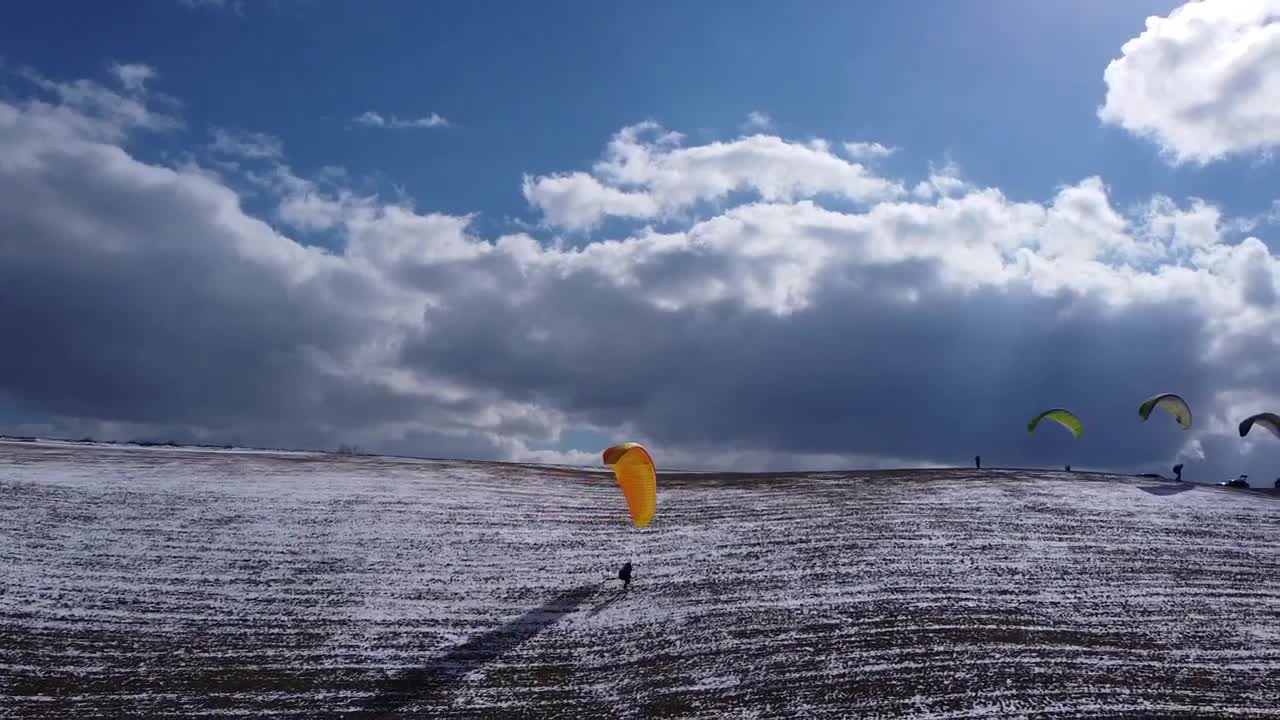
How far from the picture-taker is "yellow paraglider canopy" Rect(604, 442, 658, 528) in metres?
18.0

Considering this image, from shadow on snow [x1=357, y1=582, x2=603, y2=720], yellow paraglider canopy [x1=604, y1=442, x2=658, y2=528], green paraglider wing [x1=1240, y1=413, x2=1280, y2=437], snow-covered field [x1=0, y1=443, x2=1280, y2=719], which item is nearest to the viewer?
snow-covered field [x1=0, y1=443, x2=1280, y2=719]

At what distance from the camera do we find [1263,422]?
26.4 metres

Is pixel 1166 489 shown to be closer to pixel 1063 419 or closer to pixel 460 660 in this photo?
pixel 1063 419

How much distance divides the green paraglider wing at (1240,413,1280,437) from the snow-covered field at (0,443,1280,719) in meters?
1.91

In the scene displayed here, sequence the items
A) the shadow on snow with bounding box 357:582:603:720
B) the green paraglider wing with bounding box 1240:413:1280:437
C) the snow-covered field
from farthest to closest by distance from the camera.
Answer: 1. the green paraglider wing with bounding box 1240:413:1280:437
2. the shadow on snow with bounding box 357:582:603:720
3. the snow-covered field

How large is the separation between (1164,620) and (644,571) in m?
9.83

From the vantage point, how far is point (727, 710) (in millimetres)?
13727

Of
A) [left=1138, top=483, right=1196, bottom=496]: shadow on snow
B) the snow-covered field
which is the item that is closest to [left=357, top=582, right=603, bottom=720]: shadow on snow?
the snow-covered field

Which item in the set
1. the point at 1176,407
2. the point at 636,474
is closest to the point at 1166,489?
the point at 1176,407

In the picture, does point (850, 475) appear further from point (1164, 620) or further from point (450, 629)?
point (450, 629)

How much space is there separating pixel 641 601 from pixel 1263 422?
65.0 feet

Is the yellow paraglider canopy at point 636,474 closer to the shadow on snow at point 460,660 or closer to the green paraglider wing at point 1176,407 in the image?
A: the shadow on snow at point 460,660

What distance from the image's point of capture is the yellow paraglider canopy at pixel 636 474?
709 inches

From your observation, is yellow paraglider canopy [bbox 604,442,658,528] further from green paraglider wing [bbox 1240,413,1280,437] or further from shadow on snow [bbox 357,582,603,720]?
green paraglider wing [bbox 1240,413,1280,437]
